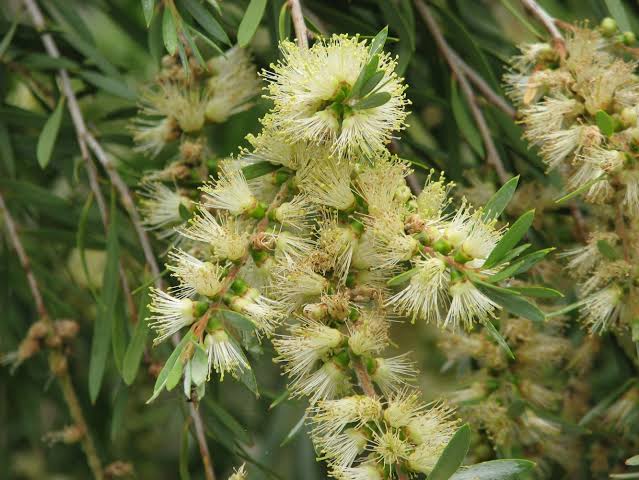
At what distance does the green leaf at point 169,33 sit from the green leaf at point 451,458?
643 millimetres

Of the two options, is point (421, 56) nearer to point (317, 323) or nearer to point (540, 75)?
point (540, 75)

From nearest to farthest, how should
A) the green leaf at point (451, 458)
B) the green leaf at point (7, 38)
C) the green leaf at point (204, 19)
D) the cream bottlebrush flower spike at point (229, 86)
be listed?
the green leaf at point (451, 458) < the green leaf at point (204, 19) < the cream bottlebrush flower spike at point (229, 86) < the green leaf at point (7, 38)

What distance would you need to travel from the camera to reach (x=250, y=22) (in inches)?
49.8

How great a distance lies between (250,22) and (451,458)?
65 centimetres

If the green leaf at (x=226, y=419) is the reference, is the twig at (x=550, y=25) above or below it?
above

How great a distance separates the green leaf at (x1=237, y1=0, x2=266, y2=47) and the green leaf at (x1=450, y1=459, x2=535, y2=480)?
24.7 inches

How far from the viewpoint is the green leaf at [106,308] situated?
1.42 m

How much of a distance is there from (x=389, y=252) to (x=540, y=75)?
442mm

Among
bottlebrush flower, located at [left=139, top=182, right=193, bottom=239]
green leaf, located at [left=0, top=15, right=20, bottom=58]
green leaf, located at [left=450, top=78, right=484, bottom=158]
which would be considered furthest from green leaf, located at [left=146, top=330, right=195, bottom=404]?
green leaf, located at [left=0, top=15, right=20, bottom=58]

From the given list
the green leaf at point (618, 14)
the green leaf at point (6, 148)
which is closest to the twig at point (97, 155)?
the green leaf at point (6, 148)

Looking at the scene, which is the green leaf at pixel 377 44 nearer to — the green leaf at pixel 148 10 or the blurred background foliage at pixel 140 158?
the blurred background foliage at pixel 140 158

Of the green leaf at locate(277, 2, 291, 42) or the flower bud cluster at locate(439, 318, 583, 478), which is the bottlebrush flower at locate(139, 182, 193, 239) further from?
the flower bud cluster at locate(439, 318, 583, 478)

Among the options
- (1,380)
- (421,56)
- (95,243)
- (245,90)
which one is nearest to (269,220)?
(245,90)

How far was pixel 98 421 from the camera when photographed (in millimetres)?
2020
